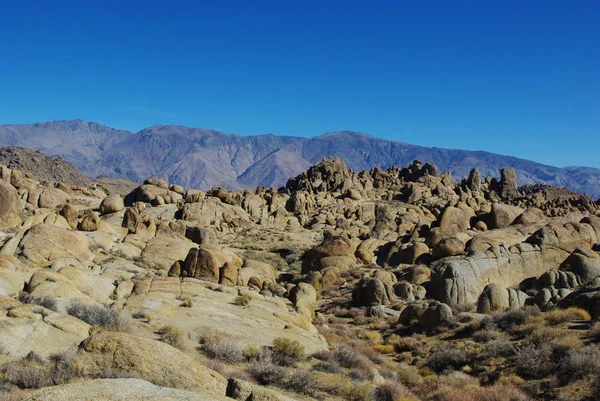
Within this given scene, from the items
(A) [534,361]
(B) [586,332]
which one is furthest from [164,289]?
(B) [586,332]

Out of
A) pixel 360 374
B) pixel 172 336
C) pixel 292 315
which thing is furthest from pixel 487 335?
pixel 172 336

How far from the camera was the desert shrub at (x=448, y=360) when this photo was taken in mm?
18766

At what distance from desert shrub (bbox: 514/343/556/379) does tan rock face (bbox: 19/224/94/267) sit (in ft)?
77.1

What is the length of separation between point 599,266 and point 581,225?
10360 millimetres

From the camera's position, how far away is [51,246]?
27.0m

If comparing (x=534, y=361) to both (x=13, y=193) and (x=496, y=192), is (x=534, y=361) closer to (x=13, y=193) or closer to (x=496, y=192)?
(x=13, y=193)

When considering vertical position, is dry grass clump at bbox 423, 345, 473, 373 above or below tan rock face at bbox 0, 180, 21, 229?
below

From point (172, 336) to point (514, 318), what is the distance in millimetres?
15384

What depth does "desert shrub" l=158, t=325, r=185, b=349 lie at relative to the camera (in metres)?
16.0

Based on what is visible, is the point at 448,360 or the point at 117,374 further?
the point at 448,360

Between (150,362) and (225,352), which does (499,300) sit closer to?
(225,352)

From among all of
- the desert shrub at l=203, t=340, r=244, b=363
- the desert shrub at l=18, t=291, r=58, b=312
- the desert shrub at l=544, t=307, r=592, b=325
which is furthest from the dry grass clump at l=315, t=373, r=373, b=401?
the desert shrub at l=544, t=307, r=592, b=325

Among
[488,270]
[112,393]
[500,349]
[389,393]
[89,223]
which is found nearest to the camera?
[112,393]

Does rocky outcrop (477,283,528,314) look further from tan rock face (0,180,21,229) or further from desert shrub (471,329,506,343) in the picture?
tan rock face (0,180,21,229)
